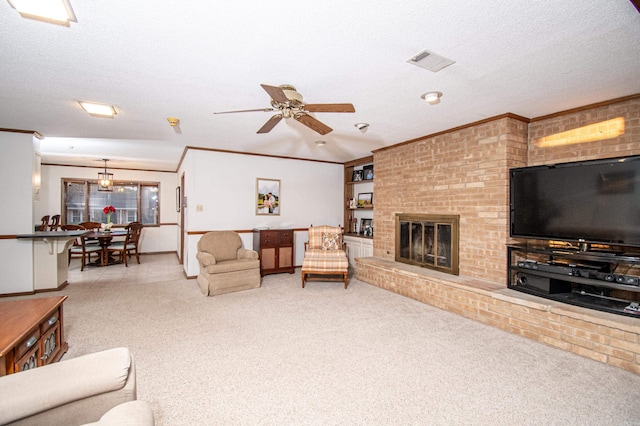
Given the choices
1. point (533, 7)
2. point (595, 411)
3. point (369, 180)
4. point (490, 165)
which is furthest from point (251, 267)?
point (533, 7)

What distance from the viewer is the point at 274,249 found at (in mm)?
5473

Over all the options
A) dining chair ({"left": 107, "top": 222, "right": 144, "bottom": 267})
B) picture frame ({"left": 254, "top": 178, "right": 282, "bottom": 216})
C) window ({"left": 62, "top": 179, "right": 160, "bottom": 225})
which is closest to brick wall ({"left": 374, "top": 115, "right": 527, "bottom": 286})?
picture frame ({"left": 254, "top": 178, "right": 282, "bottom": 216})

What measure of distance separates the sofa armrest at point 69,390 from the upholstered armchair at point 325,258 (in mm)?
3401

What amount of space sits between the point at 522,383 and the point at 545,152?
2.60m

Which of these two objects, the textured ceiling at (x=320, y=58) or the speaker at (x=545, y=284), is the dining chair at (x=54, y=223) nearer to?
the textured ceiling at (x=320, y=58)

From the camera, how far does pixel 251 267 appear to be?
4.56 metres

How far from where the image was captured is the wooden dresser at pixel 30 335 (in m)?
1.71

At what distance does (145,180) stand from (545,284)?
8.97 metres

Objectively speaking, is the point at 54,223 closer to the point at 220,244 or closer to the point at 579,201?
the point at 220,244

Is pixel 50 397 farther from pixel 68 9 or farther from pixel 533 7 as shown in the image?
pixel 533 7

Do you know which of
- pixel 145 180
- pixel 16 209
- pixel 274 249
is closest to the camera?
pixel 16 209

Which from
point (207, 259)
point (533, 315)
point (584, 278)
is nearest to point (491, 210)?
point (584, 278)

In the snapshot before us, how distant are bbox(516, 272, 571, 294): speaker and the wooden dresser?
4204mm

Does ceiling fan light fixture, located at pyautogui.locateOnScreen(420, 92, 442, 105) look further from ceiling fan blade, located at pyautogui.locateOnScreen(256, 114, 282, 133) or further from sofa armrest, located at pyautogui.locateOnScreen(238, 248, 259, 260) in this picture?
sofa armrest, located at pyautogui.locateOnScreen(238, 248, 259, 260)
